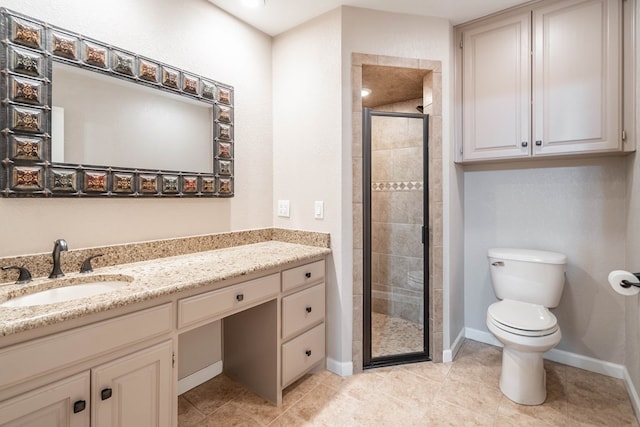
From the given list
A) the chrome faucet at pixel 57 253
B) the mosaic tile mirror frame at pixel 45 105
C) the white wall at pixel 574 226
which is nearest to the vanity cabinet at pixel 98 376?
the chrome faucet at pixel 57 253

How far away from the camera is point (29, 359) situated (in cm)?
88

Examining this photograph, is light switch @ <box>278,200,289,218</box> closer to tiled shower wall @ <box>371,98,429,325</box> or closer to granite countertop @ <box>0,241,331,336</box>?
granite countertop @ <box>0,241,331,336</box>

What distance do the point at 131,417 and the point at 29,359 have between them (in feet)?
1.45

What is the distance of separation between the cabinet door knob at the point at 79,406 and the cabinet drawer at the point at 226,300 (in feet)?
1.20

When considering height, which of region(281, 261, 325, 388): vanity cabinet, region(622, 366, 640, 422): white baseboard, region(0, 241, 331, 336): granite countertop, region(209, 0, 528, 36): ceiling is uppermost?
region(209, 0, 528, 36): ceiling

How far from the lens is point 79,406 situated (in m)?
0.99

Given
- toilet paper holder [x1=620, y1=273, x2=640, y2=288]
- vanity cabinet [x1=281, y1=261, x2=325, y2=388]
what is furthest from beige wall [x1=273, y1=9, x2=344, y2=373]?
toilet paper holder [x1=620, y1=273, x2=640, y2=288]

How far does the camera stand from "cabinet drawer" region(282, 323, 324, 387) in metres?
1.78

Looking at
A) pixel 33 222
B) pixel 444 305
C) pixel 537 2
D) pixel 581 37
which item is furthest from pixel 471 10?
pixel 33 222

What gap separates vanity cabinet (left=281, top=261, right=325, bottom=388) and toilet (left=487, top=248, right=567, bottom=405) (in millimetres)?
1093

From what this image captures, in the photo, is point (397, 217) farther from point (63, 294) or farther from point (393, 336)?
point (63, 294)

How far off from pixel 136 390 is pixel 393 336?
1837 mm

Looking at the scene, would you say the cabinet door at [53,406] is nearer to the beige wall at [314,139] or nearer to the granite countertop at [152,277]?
the granite countertop at [152,277]

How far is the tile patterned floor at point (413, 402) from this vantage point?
64.4 inches
